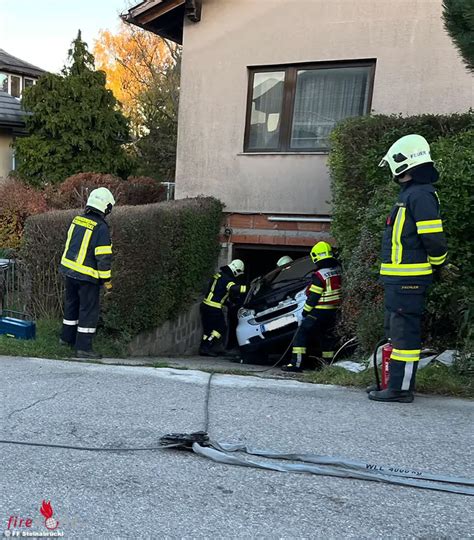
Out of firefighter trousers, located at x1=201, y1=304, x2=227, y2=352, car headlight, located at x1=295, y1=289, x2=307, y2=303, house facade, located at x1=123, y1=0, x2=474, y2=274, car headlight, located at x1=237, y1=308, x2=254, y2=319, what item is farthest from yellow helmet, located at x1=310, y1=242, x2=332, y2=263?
firefighter trousers, located at x1=201, y1=304, x2=227, y2=352

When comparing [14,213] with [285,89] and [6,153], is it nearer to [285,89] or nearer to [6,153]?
[285,89]

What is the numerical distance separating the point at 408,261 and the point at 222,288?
5285 millimetres

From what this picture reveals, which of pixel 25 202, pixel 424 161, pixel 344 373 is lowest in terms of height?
pixel 344 373

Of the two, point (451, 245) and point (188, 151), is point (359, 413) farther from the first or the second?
point (188, 151)

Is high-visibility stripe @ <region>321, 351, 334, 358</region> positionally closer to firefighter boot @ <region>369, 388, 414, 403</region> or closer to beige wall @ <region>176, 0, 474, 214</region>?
beige wall @ <region>176, 0, 474, 214</region>

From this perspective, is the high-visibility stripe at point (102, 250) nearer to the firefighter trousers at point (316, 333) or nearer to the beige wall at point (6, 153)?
the firefighter trousers at point (316, 333)

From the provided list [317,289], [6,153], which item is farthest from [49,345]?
[6,153]

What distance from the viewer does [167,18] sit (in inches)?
428

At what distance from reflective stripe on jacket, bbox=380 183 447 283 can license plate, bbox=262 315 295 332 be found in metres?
4.19

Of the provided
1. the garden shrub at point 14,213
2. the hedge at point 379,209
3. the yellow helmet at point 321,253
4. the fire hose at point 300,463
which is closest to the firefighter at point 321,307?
the yellow helmet at point 321,253

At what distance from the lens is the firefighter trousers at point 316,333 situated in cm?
789

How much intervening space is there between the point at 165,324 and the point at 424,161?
507 cm

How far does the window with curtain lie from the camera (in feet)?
31.2

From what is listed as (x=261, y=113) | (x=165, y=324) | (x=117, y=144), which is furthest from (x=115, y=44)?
(x=165, y=324)
